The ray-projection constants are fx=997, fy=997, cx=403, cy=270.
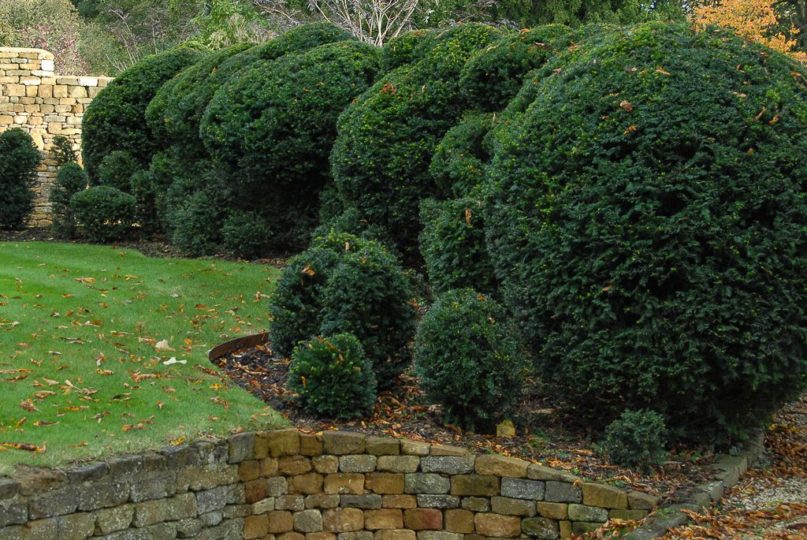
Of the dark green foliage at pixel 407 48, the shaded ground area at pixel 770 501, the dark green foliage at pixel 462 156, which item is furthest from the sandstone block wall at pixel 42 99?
the shaded ground area at pixel 770 501

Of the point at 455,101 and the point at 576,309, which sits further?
the point at 455,101

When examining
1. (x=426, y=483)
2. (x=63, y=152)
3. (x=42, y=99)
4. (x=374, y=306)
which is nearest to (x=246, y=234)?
(x=374, y=306)

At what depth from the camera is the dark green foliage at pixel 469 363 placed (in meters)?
7.01

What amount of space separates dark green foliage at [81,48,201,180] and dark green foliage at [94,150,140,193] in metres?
0.38

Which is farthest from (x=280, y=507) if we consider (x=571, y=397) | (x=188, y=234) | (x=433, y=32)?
(x=188, y=234)

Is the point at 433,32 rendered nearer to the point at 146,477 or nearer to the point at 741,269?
the point at 741,269

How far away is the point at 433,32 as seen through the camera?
1168 centimetres

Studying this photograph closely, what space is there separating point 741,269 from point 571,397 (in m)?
1.60

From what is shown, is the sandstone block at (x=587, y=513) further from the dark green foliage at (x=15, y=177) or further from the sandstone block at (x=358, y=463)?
the dark green foliage at (x=15, y=177)

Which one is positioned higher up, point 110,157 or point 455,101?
point 455,101

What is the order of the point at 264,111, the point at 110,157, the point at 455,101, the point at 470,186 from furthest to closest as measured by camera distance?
the point at 110,157 < the point at 264,111 < the point at 455,101 < the point at 470,186

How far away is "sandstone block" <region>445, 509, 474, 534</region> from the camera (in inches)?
268

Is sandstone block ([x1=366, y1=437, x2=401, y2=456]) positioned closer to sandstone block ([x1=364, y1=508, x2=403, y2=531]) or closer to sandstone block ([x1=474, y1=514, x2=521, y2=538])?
sandstone block ([x1=364, y1=508, x2=403, y2=531])

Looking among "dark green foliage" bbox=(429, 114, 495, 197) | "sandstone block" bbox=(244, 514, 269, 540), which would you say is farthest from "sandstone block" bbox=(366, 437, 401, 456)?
"dark green foliage" bbox=(429, 114, 495, 197)
